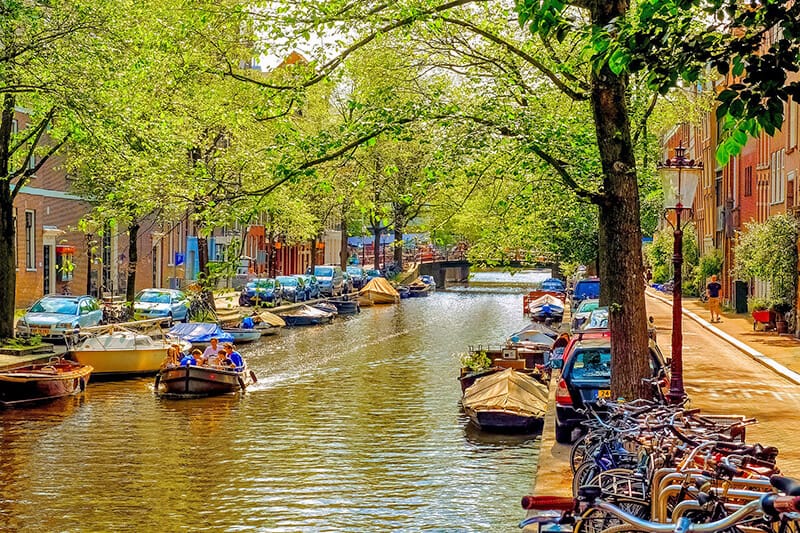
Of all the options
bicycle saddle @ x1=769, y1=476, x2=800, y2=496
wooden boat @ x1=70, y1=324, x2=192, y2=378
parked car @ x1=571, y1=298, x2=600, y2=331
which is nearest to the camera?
bicycle saddle @ x1=769, y1=476, x2=800, y2=496

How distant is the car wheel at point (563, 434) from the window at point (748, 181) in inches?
1436

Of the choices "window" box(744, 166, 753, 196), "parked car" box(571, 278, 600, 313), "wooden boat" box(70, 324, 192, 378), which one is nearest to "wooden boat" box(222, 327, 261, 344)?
"wooden boat" box(70, 324, 192, 378)

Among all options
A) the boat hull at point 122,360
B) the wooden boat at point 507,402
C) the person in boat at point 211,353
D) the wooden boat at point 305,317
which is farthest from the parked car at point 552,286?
the wooden boat at point 507,402

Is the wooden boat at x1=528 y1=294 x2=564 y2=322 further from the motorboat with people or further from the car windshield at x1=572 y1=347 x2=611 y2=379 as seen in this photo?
the car windshield at x1=572 y1=347 x2=611 y2=379

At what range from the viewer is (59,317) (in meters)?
39.2

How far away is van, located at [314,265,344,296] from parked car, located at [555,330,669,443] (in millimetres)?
55640

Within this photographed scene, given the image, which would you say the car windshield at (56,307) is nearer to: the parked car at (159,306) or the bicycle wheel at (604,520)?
the parked car at (159,306)

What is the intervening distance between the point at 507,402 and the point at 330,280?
2009 inches

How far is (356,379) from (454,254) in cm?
8110

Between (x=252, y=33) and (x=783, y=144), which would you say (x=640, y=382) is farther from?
(x=783, y=144)

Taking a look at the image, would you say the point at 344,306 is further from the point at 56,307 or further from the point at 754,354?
the point at 754,354

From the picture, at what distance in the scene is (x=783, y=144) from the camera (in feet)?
142

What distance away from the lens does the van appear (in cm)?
7537

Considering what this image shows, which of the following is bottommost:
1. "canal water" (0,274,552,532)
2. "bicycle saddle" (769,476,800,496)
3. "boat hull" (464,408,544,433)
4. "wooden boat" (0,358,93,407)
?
"canal water" (0,274,552,532)
